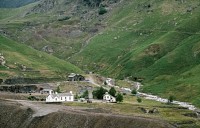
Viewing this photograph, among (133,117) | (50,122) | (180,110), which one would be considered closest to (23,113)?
(50,122)

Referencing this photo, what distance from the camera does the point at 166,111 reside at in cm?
18888

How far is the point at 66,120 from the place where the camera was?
146 m

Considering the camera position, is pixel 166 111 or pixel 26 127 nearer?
pixel 26 127

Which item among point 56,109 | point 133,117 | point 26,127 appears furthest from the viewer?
point 56,109

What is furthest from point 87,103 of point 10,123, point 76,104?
point 10,123

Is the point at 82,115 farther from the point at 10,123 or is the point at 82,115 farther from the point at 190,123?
the point at 190,123

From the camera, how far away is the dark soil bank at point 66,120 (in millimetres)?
134000

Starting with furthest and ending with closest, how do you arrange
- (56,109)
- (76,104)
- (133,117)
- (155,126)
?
1. (76,104)
2. (56,109)
3. (133,117)
4. (155,126)

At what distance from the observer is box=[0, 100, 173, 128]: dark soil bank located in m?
134

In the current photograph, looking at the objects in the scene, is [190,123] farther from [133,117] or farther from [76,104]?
[76,104]

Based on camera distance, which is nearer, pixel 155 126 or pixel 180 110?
pixel 155 126

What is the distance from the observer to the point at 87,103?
189500 millimetres

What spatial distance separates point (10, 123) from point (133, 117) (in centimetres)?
4113

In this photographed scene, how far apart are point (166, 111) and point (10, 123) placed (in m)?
63.1
